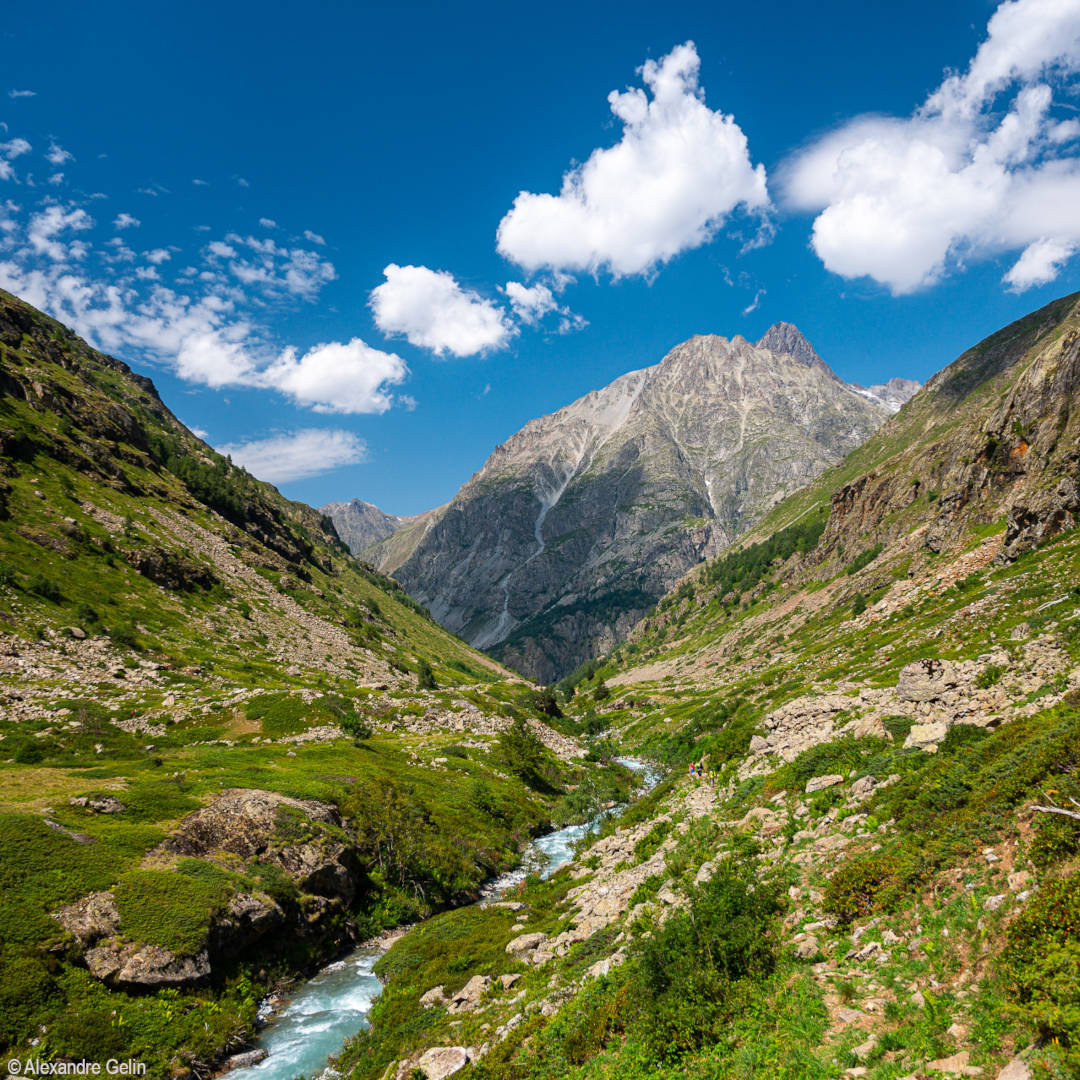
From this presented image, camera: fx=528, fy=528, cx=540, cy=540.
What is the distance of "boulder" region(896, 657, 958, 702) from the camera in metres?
28.8

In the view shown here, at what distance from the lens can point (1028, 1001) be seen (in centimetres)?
904

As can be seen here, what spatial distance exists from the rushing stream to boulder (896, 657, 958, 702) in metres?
34.1

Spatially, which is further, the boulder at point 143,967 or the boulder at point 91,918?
the boulder at point 91,918

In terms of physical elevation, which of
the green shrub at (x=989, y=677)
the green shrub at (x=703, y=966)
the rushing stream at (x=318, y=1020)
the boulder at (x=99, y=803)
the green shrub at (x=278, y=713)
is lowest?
the rushing stream at (x=318, y=1020)

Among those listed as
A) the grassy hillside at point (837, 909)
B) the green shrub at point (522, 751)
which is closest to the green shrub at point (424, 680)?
the green shrub at point (522, 751)

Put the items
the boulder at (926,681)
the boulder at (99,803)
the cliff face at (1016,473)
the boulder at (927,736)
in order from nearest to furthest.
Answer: the boulder at (927,736) < the boulder at (926,681) < the boulder at (99,803) < the cliff face at (1016,473)

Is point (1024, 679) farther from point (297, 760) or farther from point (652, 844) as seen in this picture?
point (297, 760)

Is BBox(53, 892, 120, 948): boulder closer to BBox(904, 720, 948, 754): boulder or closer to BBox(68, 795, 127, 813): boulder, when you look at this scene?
BBox(68, 795, 127, 813): boulder

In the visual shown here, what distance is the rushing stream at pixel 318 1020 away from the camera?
2409 cm

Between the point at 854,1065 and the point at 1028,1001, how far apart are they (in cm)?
336

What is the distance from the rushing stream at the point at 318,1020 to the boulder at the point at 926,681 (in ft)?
112

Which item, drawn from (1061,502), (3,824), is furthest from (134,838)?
(1061,502)

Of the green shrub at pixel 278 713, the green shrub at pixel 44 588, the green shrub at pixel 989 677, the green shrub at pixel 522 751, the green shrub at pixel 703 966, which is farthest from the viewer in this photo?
the green shrub at pixel 522 751

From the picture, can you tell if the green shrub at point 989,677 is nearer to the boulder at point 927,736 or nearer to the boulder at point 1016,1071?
the boulder at point 927,736
